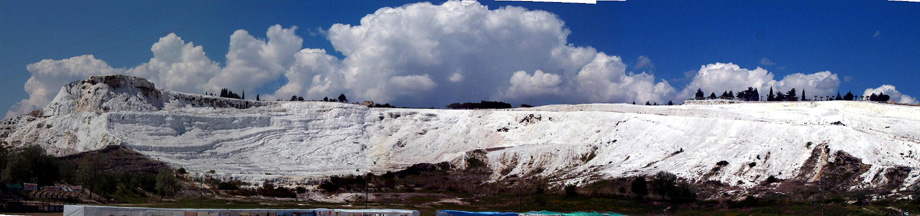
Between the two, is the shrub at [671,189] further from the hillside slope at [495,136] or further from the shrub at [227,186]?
the shrub at [227,186]

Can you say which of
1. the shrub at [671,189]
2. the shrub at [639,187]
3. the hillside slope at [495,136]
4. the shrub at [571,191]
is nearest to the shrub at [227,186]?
the hillside slope at [495,136]

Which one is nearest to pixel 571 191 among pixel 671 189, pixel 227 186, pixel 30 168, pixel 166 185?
pixel 671 189

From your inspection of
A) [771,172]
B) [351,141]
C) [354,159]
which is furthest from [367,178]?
[771,172]

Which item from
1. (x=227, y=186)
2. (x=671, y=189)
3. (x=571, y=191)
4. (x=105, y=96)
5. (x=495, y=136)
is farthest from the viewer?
(x=495, y=136)

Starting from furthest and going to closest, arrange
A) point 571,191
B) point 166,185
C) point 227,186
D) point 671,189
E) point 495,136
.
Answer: point 495,136, point 227,186, point 571,191, point 166,185, point 671,189

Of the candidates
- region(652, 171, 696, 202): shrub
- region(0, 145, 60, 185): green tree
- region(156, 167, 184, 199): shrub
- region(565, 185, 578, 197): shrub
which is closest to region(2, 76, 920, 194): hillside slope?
region(565, 185, 578, 197): shrub

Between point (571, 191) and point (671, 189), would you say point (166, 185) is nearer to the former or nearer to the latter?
point (571, 191)

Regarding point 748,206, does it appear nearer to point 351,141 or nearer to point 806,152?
point 806,152

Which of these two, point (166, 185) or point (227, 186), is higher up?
point (166, 185)

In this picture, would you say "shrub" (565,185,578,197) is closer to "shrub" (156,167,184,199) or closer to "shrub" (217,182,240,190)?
"shrub" (217,182,240,190)

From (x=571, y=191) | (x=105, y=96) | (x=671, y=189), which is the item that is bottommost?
(x=571, y=191)
